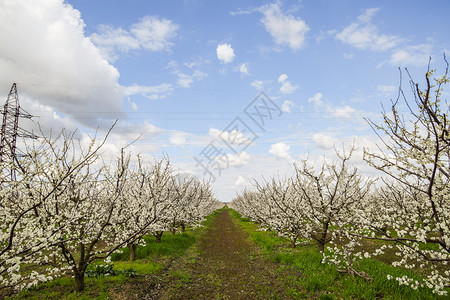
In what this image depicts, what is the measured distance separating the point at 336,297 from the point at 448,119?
6325mm

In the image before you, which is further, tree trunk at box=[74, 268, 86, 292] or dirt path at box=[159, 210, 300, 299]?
dirt path at box=[159, 210, 300, 299]

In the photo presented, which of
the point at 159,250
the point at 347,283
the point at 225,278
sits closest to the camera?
the point at 347,283

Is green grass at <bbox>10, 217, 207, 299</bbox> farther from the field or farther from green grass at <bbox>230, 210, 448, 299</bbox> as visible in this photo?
green grass at <bbox>230, 210, 448, 299</bbox>

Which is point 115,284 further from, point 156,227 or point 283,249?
point 283,249

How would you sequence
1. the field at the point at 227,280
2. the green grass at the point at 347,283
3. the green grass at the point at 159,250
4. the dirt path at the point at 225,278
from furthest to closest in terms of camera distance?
1. the green grass at the point at 159,250
2. the dirt path at the point at 225,278
3. the field at the point at 227,280
4. the green grass at the point at 347,283

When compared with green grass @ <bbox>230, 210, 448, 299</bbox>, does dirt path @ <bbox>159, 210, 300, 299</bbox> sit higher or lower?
lower

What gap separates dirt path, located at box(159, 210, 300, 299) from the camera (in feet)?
30.3

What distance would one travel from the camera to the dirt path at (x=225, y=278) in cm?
923

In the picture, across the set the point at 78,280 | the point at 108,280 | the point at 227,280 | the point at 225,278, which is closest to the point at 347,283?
the point at 227,280

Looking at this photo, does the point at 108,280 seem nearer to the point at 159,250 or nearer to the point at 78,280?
the point at 78,280

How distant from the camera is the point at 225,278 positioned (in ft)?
36.9

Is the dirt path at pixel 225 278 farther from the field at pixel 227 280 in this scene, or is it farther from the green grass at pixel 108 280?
the green grass at pixel 108 280

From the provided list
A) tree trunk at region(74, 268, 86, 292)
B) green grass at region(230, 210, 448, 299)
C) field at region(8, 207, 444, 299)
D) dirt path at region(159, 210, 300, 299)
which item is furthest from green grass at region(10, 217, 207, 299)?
green grass at region(230, 210, 448, 299)

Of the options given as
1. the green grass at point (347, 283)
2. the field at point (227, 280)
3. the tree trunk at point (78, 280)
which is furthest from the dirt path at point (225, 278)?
the tree trunk at point (78, 280)
